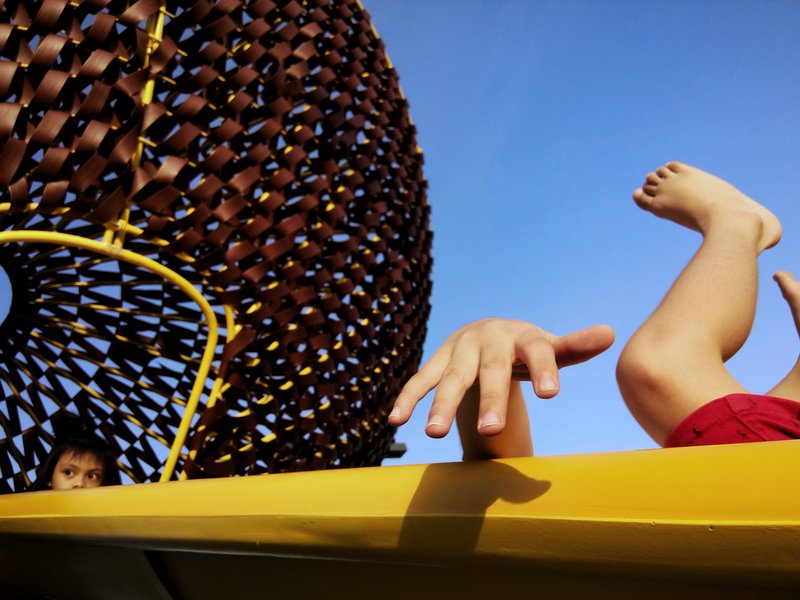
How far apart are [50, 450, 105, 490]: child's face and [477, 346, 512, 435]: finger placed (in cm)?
108

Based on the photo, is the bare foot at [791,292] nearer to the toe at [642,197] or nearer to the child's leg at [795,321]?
the child's leg at [795,321]

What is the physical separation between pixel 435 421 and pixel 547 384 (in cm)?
5

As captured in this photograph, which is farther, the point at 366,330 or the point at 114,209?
the point at 366,330

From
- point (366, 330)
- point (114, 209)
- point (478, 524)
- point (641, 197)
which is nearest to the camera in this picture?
point (478, 524)

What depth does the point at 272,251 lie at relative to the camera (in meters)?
0.91

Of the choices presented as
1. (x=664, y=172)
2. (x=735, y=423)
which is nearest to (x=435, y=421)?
(x=735, y=423)

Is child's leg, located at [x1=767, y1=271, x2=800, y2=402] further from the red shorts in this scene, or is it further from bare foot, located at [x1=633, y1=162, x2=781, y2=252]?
the red shorts

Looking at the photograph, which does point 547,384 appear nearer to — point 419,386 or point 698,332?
point 419,386

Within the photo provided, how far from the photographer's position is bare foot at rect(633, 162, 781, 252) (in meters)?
0.86

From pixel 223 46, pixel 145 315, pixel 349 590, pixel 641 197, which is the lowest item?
pixel 349 590

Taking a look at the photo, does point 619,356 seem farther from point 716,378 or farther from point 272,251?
point 272,251

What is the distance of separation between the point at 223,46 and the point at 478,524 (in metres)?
0.80

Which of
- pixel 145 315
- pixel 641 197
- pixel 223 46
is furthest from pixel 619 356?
pixel 145 315

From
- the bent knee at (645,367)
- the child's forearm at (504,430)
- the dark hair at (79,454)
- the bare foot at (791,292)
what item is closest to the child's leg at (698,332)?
the bent knee at (645,367)
